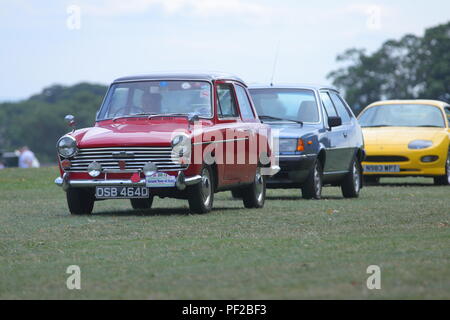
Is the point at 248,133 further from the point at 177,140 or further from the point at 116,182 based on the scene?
the point at 116,182

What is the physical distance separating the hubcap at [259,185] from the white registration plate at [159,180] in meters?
2.52

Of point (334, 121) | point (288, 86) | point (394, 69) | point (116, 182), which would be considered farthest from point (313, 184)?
point (394, 69)

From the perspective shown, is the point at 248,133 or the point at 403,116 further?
the point at 403,116

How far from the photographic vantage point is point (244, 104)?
16.5m

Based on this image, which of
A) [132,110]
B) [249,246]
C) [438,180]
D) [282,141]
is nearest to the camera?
[249,246]

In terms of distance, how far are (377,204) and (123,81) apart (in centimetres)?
381

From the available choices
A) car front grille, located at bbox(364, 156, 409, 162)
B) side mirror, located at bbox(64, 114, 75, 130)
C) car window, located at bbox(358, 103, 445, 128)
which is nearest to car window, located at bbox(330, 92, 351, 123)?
car front grille, located at bbox(364, 156, 409, 162)

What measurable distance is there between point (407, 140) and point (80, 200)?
9.97m

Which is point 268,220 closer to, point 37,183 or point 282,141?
point 282,141

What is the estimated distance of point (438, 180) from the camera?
78.8 ft

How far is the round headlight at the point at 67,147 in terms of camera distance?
1452 cm

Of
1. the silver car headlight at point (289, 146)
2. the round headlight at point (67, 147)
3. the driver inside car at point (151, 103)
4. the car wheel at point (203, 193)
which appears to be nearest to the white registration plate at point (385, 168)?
the silver car headlight at point (289, 146)

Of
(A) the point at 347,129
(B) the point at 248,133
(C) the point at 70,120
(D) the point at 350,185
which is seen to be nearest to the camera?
(C) the point at 70,120
